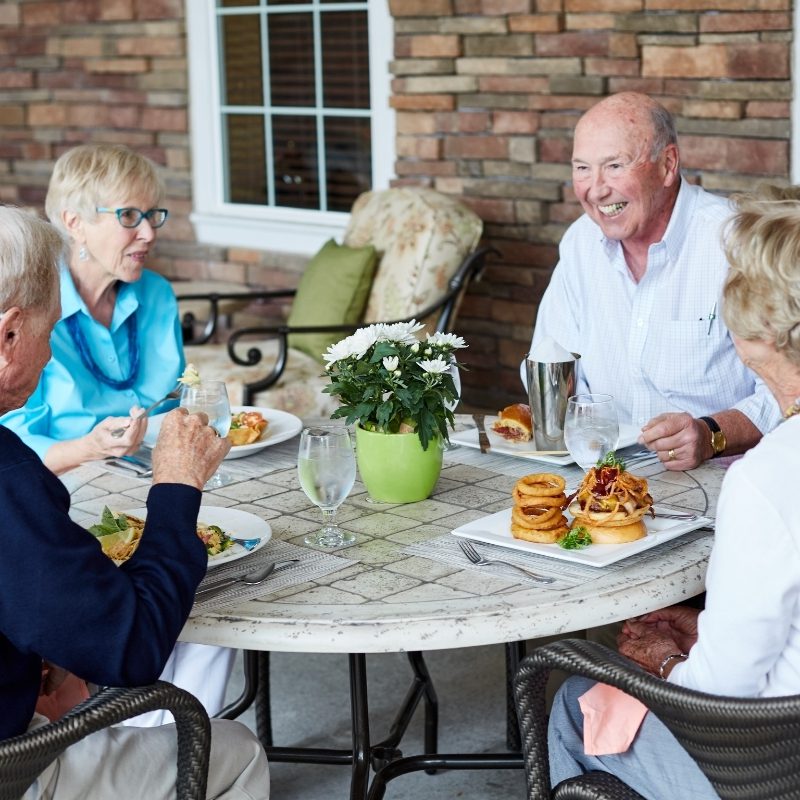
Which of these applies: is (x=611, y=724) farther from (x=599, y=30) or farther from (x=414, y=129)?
(x=414, y=129)

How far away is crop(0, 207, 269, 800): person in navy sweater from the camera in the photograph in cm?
144

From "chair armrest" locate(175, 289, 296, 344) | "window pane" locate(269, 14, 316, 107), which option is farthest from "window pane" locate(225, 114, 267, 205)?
"chair armrest" locate(175, 289, 296, 344)

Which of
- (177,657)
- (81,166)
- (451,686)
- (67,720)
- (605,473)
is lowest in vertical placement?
(451,686)

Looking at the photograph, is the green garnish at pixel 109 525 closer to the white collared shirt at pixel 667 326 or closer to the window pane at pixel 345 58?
the white collared shirt at pixel 667 326

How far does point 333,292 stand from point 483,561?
2802 millimetres

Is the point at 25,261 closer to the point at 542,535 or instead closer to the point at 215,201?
the point at 542,535

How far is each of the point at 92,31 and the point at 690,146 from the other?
3320 mm

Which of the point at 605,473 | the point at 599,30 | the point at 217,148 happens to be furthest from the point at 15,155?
the point at 605,473

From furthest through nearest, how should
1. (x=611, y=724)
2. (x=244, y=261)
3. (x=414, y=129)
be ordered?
(x=244, y=261)
(x=414, y=129)
(x=611, y=724)

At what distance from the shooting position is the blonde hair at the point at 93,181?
2.77 metres

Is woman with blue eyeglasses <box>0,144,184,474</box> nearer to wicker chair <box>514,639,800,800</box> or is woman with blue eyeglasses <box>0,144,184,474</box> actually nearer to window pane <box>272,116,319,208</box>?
wicker chair <box>514,639,800,800</box>

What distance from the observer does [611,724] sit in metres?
1.69

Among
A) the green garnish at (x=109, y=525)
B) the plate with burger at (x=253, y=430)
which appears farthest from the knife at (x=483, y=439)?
the green garnish at (x=109, y=525)

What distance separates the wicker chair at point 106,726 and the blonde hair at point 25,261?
49cm
